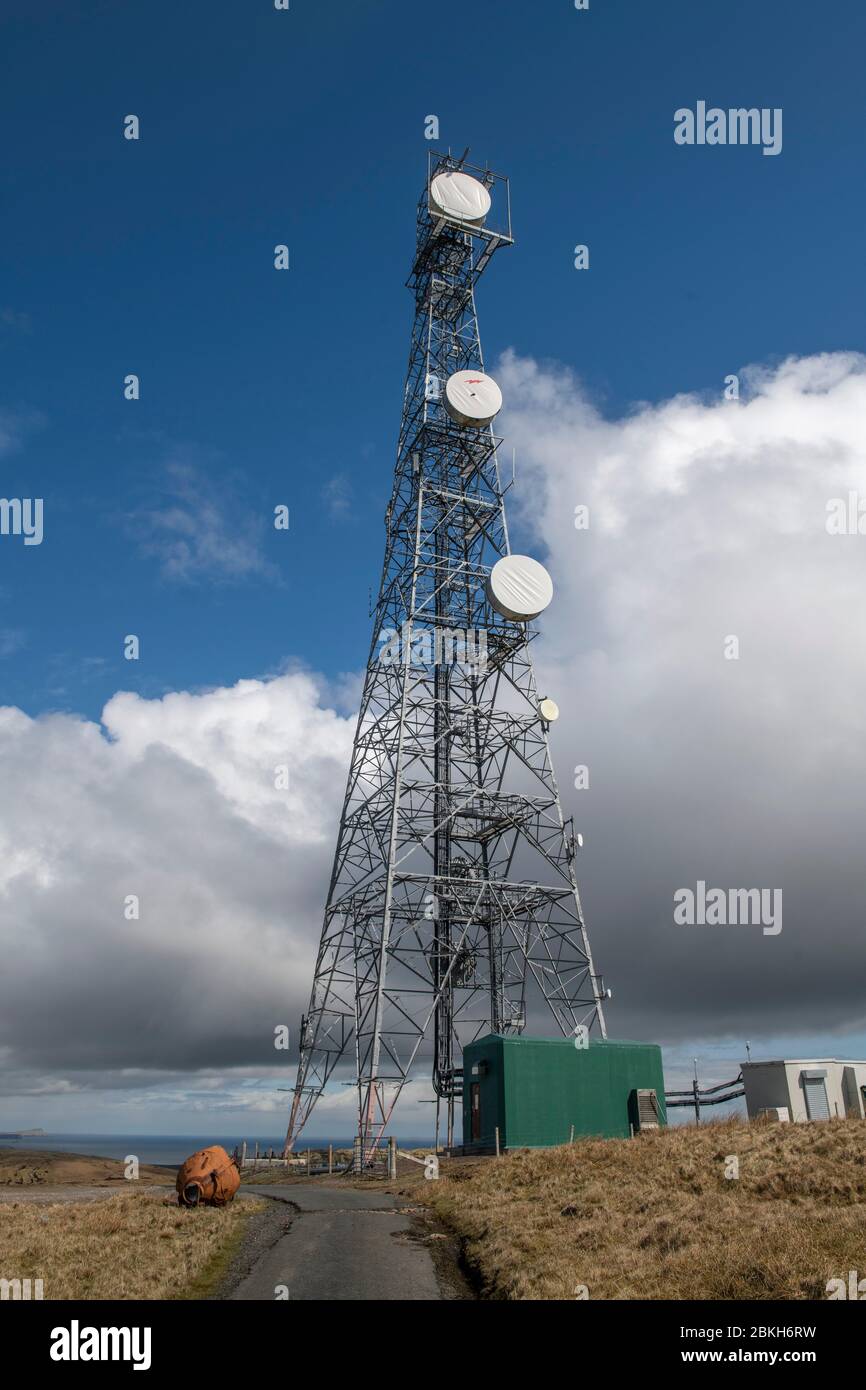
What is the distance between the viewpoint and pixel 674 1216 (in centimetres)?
1605

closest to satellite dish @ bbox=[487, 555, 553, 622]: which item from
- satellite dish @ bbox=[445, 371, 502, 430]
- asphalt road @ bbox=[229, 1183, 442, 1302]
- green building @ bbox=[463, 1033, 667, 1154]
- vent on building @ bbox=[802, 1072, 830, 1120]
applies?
satellite dish @ bbox=[445, 371, 502, 430]

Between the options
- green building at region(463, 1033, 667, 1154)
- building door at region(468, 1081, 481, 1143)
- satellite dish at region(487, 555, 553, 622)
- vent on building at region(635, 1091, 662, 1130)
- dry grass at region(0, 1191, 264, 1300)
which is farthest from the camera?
satellite dish at region(487, 555, 553, 622)

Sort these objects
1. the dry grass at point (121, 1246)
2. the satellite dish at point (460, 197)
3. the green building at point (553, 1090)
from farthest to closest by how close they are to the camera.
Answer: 1. the satellite dish at point (460, 197)
2. the green building at point (553, 1090)
3. the dry grass at point (121, 1246)

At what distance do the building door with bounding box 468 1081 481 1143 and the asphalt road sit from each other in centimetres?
1022

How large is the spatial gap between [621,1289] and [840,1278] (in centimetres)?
294

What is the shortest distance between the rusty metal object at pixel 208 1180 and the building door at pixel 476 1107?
476 inches

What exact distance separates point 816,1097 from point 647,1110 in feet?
19.8

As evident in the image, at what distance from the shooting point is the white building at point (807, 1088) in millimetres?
29391

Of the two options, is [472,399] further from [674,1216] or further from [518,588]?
[674,1216]

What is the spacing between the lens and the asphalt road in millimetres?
13617

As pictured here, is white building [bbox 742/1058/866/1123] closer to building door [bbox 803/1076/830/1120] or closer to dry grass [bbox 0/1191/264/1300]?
building door [bbox 803/1076/830/1120]

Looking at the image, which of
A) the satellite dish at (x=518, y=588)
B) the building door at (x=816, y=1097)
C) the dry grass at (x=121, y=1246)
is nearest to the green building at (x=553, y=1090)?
the building door at (x=816, y=1097)

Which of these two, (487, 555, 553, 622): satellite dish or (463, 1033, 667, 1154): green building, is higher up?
(487, 555, 553, 622): satellite dish

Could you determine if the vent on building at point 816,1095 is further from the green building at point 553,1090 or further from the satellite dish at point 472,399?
the satellite dish at point 472,399
